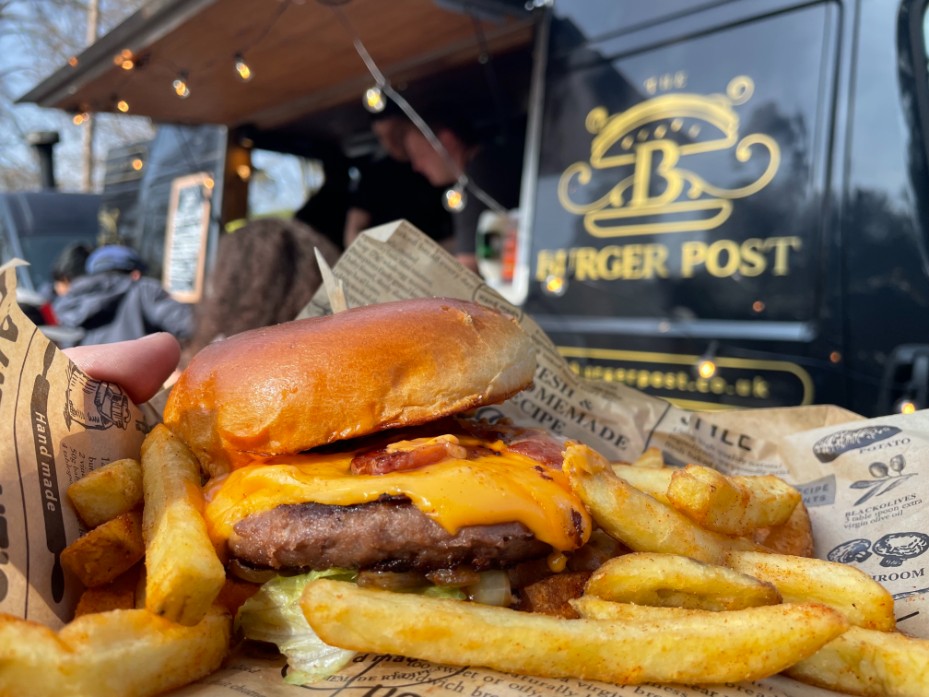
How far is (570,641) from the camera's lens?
4.22ft

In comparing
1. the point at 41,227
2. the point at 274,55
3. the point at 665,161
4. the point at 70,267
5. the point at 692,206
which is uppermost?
the point at 274,55

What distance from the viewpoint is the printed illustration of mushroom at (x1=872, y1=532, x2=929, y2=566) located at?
1.80 meters

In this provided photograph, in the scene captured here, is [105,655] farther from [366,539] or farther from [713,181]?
[713,181]

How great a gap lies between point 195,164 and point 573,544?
7522 mm

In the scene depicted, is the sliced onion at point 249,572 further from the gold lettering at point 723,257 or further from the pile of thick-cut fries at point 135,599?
the gold lettering at point 723,257

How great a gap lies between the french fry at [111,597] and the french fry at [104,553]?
0.02 meters

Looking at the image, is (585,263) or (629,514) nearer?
(629,514)

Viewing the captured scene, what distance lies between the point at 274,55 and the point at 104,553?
4.94 metres

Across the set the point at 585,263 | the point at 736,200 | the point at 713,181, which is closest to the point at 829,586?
the point at 736,200

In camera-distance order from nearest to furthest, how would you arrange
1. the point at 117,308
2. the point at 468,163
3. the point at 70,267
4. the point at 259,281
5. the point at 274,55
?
the point at 259,281 → the point at 274,55 → the point at 117,308 → the point at 468,163 → the point at 70,267

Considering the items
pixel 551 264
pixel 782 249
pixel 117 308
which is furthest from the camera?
pixel 117 308

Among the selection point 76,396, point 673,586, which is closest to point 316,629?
point 673,586

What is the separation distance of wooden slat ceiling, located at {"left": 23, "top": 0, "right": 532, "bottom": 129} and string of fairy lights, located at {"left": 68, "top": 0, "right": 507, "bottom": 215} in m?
0.02

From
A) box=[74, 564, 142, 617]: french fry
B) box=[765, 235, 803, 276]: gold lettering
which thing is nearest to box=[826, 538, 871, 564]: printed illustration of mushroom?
box=[765, 235, 803, 276]: gold lettering
